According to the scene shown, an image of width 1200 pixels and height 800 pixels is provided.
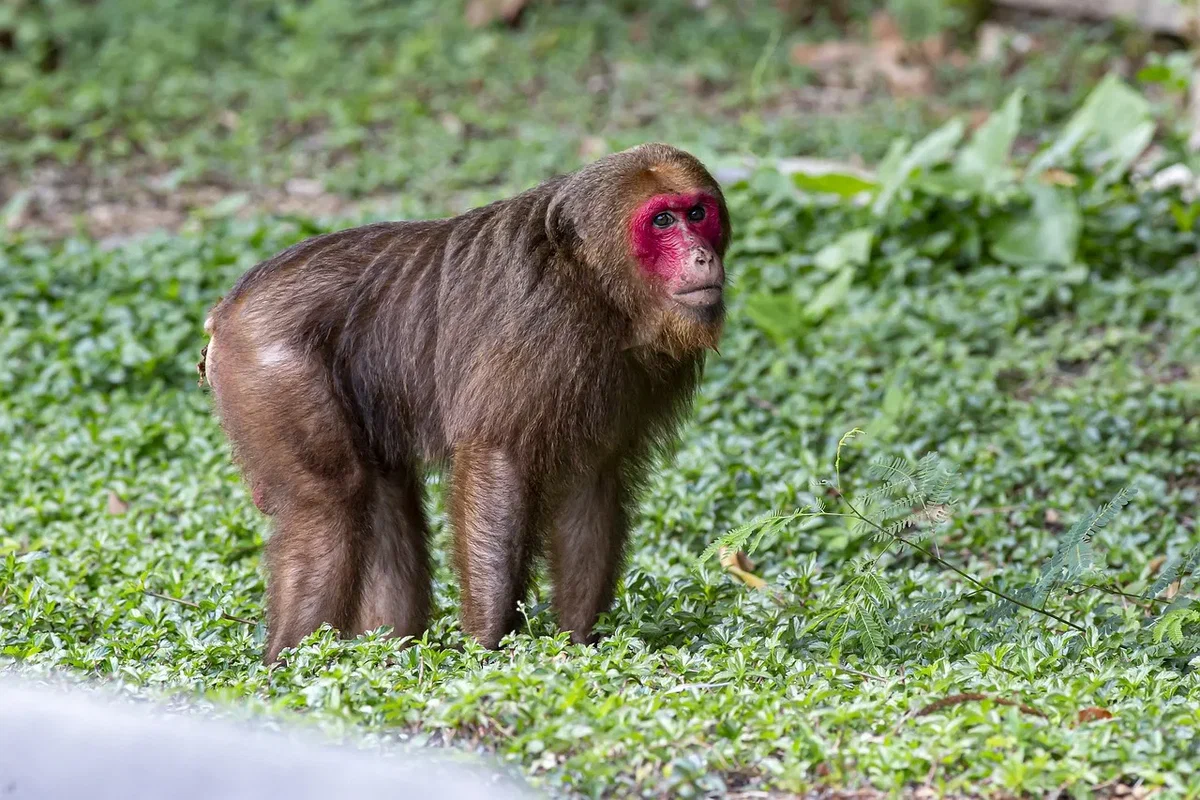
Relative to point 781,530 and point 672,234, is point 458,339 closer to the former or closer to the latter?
point 672,234

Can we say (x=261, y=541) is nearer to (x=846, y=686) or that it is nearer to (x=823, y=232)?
(x=846, y=686)

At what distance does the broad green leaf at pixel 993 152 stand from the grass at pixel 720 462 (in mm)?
224

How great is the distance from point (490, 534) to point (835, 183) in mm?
5304

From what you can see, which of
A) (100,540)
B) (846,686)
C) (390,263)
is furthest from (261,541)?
(846,686)

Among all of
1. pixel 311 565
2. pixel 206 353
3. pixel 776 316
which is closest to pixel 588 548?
pixel 311 565

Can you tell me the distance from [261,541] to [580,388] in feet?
6.97

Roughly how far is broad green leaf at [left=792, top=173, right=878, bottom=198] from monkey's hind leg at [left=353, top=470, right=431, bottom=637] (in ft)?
15.5

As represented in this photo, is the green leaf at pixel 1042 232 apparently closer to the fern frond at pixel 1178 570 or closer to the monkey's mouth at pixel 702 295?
the fern frond at pixel 1178 570

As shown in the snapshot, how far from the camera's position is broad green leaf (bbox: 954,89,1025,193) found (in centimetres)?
925

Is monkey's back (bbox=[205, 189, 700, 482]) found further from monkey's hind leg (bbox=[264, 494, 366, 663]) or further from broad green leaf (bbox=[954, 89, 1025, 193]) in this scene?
broad green leaf (bbox=[954, 89, 1025, 193])

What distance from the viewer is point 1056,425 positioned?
7.23m

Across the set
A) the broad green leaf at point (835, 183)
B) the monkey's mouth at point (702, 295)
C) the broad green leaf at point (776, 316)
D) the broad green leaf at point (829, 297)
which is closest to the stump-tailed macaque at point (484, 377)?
the monkey's mouth at point (702, 295)

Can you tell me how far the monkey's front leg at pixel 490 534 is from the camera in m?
4.91

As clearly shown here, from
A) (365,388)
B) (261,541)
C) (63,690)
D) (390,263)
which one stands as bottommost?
(261,541)
